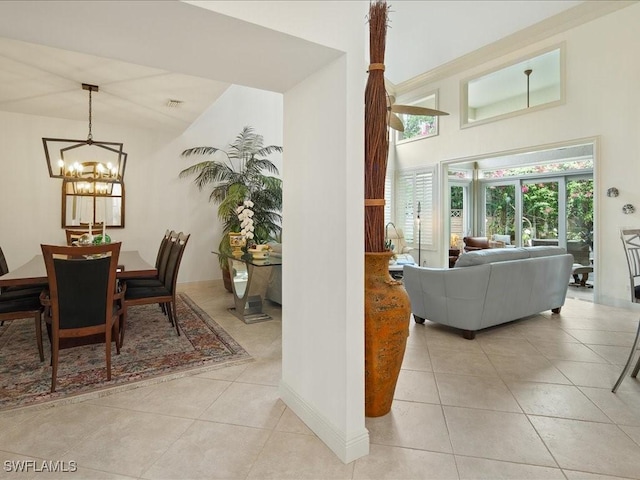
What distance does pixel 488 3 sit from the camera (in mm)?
5723

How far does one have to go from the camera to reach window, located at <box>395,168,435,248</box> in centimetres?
752

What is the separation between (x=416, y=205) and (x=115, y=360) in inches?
258

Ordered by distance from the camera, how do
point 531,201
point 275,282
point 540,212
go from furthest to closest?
point 531,201, point 540,212, point 275,282

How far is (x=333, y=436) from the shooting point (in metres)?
1.74

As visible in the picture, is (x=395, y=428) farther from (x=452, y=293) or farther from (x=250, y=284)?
(x=250, y=284)

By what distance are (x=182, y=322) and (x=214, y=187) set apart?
2.99 metres

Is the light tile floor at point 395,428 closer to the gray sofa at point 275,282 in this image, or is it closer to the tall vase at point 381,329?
the tall vase at point 381,329

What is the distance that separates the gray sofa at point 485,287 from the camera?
10.9 ft

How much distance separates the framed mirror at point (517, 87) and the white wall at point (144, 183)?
397 cm

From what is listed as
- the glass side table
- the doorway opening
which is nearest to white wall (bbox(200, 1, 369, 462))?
the glass side table

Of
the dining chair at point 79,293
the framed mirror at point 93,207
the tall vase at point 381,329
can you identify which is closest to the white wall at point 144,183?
the framed mirror at point 93,207

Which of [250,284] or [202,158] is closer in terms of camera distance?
[250,284]

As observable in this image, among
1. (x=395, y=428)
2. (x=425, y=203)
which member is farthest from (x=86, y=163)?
(x=425, y=203)

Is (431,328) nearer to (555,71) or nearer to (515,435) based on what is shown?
(515,435)
